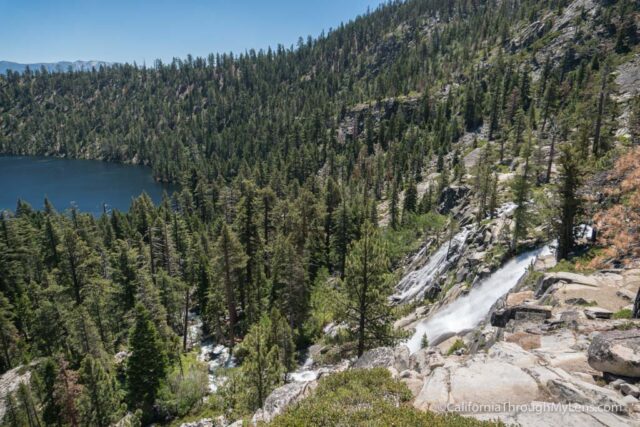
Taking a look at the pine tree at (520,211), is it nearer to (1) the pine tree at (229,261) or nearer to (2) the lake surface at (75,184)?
(1) the pine tree at (229,261)

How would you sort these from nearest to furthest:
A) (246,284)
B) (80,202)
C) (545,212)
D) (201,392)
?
1. (201,392)
2. (545,212)
3. (246,284)
4. (80,202)

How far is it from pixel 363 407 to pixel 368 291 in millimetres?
10977

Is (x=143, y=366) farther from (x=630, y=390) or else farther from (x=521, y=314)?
(x=630, y=390)

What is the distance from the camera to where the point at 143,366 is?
30.0m

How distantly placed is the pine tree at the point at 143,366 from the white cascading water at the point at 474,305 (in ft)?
67.9

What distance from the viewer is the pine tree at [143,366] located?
29.9m

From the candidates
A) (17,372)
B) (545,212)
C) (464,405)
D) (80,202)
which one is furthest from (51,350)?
(80,202)

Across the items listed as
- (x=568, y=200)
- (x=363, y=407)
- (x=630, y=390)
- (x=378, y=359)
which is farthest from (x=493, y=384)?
(x=568, y=200)

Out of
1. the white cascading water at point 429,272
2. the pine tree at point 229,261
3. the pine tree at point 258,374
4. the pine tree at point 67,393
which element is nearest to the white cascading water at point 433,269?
the white cascading water at point 429,272

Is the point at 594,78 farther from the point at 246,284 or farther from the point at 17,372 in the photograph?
the point at 17,372

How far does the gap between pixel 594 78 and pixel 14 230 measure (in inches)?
4675

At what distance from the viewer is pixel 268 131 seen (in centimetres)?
15562

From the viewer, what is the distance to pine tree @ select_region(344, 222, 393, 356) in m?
21.4

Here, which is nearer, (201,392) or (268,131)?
(201,392)
